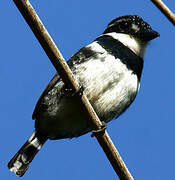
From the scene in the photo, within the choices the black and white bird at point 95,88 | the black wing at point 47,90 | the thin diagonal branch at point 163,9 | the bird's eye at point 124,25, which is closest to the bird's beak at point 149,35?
the black and white bird at point 95,88

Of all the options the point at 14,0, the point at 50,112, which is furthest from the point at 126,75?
the point at 14,0

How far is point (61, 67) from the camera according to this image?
2.75m

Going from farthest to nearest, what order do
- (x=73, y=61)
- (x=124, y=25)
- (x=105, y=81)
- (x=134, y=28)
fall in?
1. (x=124, y=25)
2. (x=134, y=28)
3. (x=73, y=61)
4. (x=105, y=81)

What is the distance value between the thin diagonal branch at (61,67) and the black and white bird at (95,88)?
653 mm

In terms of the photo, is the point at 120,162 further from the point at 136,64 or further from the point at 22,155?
the point at 22,155

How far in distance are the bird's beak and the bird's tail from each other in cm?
160

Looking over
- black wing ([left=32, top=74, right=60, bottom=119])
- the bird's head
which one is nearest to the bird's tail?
black wing ([left=32, top=74, right=60, bottom=119])

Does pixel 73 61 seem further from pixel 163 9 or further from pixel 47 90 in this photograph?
pixel 163 9

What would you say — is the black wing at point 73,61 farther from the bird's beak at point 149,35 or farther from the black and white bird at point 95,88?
the bird's beak at point 149,35

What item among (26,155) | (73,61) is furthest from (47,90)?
(26,155)

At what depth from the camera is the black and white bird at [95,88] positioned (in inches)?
153

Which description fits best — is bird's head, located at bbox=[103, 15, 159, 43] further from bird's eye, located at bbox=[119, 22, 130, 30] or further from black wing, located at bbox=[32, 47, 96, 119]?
black wing, located at bbox=[32, 47, 96, 119]

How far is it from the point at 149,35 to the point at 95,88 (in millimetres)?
1066

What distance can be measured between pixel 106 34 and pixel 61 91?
121 centimetres
